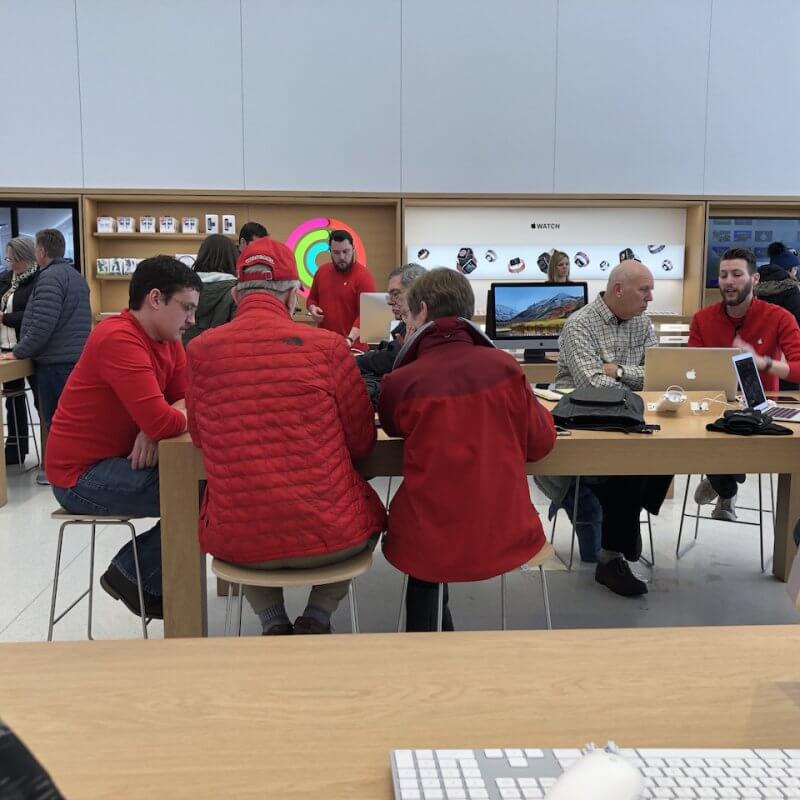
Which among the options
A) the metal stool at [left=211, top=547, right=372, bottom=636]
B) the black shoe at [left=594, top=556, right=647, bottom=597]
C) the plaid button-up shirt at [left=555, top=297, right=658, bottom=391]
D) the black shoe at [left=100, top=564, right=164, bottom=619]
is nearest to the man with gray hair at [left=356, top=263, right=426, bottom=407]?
the metal stool at [left=211, top=547, right=372, bottom=636]

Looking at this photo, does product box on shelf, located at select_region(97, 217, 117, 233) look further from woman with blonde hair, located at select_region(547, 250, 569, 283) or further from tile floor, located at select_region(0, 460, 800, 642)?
woman with blonde hair, located at select_region(547, 250, 569, 283)

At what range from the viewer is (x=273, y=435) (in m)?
2.06

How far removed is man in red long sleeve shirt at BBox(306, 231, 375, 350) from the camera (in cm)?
578

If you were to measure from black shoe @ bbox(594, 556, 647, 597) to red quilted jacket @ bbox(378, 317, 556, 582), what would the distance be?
125 centimetres

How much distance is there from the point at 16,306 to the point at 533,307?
3.30 meters

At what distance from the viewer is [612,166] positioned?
7273 mm

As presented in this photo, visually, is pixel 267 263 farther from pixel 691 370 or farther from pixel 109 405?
pixel 691 370

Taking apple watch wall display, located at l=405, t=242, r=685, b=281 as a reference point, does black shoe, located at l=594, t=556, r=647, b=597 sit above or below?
below

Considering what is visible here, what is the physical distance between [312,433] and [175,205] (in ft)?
18.5

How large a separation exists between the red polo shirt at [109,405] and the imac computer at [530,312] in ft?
8.69

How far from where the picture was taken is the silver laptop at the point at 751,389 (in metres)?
3.03

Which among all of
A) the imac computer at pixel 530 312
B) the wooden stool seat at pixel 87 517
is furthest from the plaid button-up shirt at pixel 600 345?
the wooden stool seat at pixel 87 517

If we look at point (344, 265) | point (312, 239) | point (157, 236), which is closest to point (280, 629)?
point (344, 265)

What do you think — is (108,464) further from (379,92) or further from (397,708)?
(379,92)
